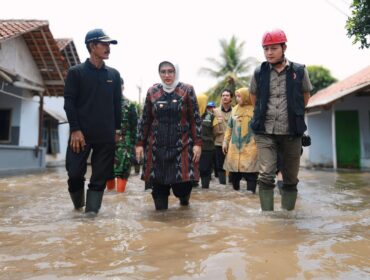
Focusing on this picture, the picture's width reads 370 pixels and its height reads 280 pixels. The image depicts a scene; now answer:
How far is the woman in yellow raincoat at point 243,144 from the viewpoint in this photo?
5.78m

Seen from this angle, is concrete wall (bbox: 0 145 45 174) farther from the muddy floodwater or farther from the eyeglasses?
the eyeglasses

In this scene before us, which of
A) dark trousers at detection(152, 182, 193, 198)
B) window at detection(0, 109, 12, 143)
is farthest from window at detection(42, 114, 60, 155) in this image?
dark trousers at detection(152, 182, 193, 198)

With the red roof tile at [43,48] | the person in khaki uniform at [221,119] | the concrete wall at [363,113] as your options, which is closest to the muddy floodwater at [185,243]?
the person in khaki uniform at [221,119]

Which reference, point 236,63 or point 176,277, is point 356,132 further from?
point 236,63

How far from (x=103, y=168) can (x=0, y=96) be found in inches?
439

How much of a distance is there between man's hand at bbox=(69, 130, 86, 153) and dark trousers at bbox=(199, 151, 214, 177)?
315 centimetres

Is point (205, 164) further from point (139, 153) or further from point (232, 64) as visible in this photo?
point (232, 64)

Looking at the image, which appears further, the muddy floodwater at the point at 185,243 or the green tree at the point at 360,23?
the green tree at the point at 360,23

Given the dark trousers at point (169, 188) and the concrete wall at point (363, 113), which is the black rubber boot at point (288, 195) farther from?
the concrete wall at point (363, 113)

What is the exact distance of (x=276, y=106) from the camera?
12.5 ft

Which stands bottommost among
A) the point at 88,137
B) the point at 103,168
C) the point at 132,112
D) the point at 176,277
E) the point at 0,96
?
the point at 176,277

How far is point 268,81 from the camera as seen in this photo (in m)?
3.81

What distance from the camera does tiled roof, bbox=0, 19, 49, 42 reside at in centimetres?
1062

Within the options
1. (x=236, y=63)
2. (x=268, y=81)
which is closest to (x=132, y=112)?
(x=268, y=81)
